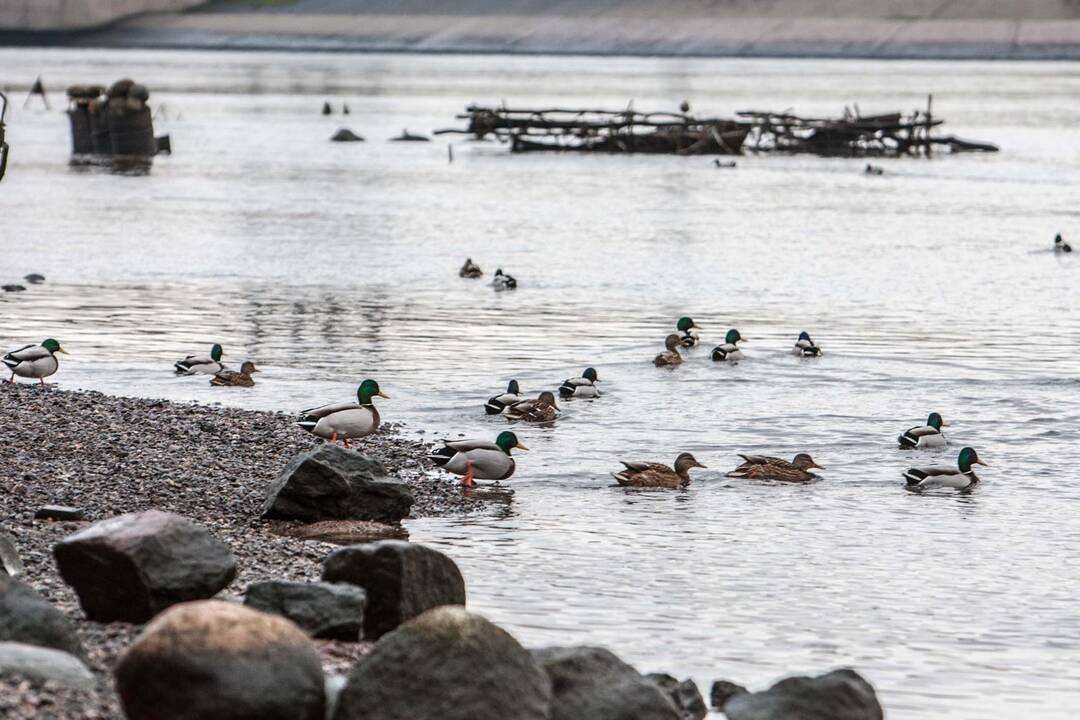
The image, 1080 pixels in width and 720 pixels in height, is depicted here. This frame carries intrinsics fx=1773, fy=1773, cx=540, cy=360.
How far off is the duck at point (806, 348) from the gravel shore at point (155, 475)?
900 cm

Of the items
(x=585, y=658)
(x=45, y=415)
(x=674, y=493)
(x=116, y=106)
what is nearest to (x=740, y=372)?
(x=674, y=493)

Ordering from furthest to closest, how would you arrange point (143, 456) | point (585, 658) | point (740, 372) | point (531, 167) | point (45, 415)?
point (531, 167), point (740, 372), point (45, 415), point (143, 456), point (585, 658)

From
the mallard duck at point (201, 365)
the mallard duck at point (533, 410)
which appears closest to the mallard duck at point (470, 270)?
the mallard duck at point (201, 365)

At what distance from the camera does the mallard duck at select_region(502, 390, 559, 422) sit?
2292 centimetres

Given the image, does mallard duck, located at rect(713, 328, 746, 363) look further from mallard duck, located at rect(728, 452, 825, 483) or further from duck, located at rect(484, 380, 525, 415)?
mallard duck, located at rect(728, 452, 825, 483)

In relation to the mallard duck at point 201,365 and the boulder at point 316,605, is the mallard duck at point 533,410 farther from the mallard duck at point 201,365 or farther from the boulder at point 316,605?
the boulder at point 316,605

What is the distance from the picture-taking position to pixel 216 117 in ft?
403

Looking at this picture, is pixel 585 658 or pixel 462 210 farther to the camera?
pixel 462 210

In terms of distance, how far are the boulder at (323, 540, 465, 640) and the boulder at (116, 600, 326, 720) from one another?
298cm

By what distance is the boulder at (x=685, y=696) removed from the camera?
11.8 m

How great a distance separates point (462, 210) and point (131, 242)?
15.2m

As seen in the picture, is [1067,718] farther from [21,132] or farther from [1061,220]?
[21,132]

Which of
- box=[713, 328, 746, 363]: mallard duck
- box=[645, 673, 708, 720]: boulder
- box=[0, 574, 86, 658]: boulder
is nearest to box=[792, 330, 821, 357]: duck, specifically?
box=[713, 328, 746, 363]: mallard duck

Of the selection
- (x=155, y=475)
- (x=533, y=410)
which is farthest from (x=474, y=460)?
(x=533, y=410)
